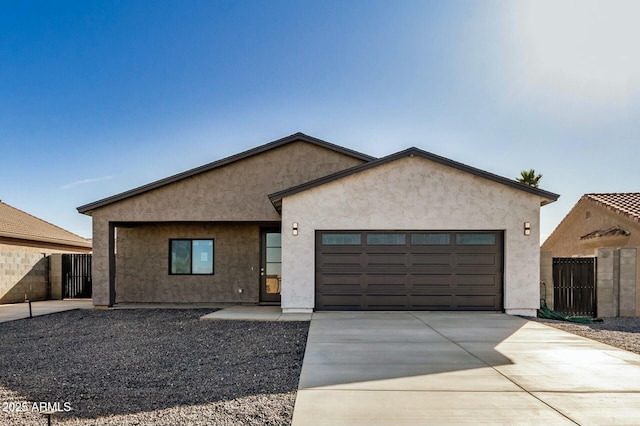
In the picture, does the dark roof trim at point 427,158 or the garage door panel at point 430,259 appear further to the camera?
the garage door panel at point 430,259

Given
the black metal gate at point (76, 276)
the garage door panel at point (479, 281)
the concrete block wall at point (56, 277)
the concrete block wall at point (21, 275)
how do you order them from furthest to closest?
1. the concrete block wall at point (56, 277)
2. the black metal gate at point (76, 276)
3. the concrete block wall at point (21, 275)
4. the garage door panel at point (479, 281)

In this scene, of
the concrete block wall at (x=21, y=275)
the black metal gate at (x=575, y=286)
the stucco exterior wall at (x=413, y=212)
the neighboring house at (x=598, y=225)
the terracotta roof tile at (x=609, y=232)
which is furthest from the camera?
the concrete block wall at (x=21, y=275)

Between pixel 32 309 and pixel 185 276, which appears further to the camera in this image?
pixel 185 276

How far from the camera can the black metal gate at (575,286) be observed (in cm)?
1240

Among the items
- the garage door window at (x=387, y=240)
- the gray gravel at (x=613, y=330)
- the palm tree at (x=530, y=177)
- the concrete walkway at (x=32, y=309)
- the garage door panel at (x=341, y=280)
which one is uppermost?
the palm tree at (x=530, y=177)

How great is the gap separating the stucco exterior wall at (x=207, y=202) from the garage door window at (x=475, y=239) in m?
5.45

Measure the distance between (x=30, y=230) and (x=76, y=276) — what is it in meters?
2.96

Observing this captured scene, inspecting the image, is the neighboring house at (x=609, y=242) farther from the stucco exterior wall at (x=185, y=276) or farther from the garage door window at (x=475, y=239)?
the stucco exterior wall at (x=185, y=276)

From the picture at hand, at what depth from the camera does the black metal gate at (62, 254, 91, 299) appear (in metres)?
17.2

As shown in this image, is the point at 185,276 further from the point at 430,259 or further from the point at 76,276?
the point at 430,259

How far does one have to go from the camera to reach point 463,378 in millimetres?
5422

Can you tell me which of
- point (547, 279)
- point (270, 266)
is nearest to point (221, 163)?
point (270, 266)

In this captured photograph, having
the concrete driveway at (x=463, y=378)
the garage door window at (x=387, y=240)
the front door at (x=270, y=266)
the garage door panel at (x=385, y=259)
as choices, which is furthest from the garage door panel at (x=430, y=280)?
the front door at (x=270, y=266)

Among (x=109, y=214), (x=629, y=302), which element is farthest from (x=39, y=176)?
(x=629, y=302)
